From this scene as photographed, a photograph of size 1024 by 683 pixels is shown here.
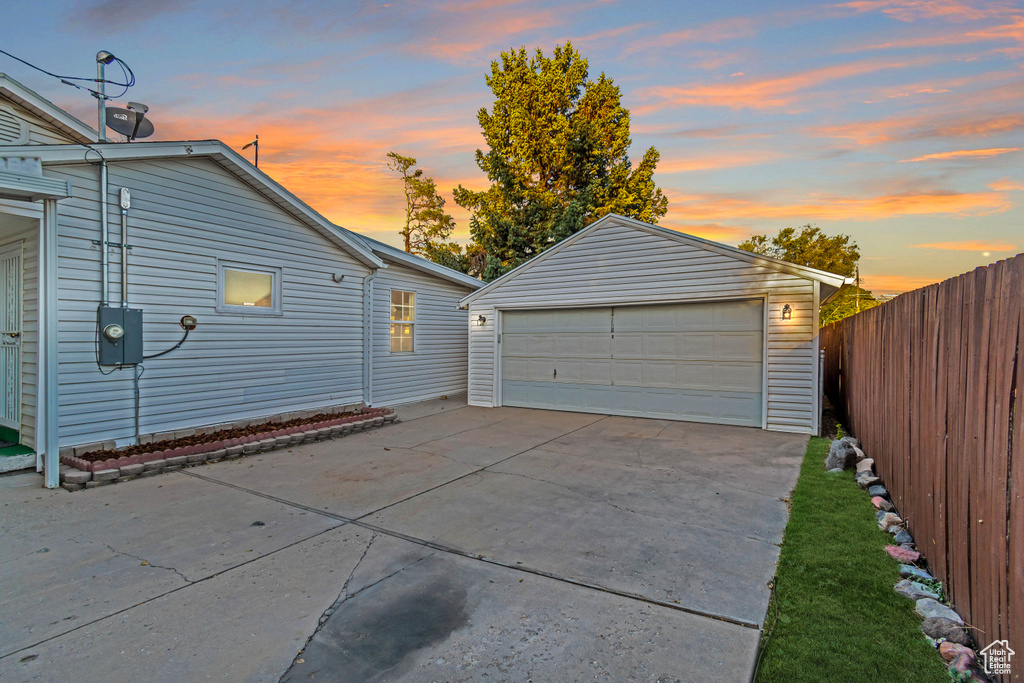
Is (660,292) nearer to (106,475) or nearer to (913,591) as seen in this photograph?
(913,591)

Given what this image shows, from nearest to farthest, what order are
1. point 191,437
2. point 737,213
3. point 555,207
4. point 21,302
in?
point 21,302 < point 191,437 < point 737,213 < point 555,207

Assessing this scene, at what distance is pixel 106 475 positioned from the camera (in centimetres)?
500

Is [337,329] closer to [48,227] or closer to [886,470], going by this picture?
[48,227]

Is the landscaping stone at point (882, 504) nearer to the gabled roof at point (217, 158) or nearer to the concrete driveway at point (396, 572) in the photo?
the concrete driveway at point (396, 572)

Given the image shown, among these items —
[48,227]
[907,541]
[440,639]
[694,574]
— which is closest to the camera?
[440,639]

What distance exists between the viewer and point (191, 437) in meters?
6.62

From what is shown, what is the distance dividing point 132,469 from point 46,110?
697 centimetres

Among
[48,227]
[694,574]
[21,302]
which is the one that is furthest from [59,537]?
[694,574]

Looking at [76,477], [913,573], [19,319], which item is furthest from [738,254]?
[19,319]

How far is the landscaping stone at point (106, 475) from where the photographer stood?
4.94m

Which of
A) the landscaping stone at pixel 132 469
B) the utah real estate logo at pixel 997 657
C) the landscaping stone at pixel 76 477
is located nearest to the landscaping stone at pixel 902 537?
the utah real estate logo at pixel 997 657

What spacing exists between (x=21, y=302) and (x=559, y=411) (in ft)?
27.8

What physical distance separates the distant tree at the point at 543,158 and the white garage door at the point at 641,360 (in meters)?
9.52

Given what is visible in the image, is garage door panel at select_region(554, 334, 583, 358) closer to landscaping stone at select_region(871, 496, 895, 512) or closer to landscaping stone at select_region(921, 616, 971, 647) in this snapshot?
landscaping stone at select_region(871, 496, 895, 512)
